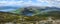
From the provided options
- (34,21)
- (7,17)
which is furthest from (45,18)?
(7,17)

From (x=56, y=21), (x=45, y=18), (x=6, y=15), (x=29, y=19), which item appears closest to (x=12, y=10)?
(x=6, y=15)

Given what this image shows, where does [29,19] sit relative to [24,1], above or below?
below

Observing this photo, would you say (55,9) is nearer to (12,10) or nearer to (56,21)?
(56,21)

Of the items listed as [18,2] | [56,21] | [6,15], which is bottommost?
[56,21]

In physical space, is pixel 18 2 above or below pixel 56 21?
above

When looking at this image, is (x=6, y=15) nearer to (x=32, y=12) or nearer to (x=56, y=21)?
(x=32, y=12)

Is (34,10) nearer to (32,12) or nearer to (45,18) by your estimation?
(32,12)

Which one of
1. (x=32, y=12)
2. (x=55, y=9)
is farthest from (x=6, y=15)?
(x=55, y=9)
